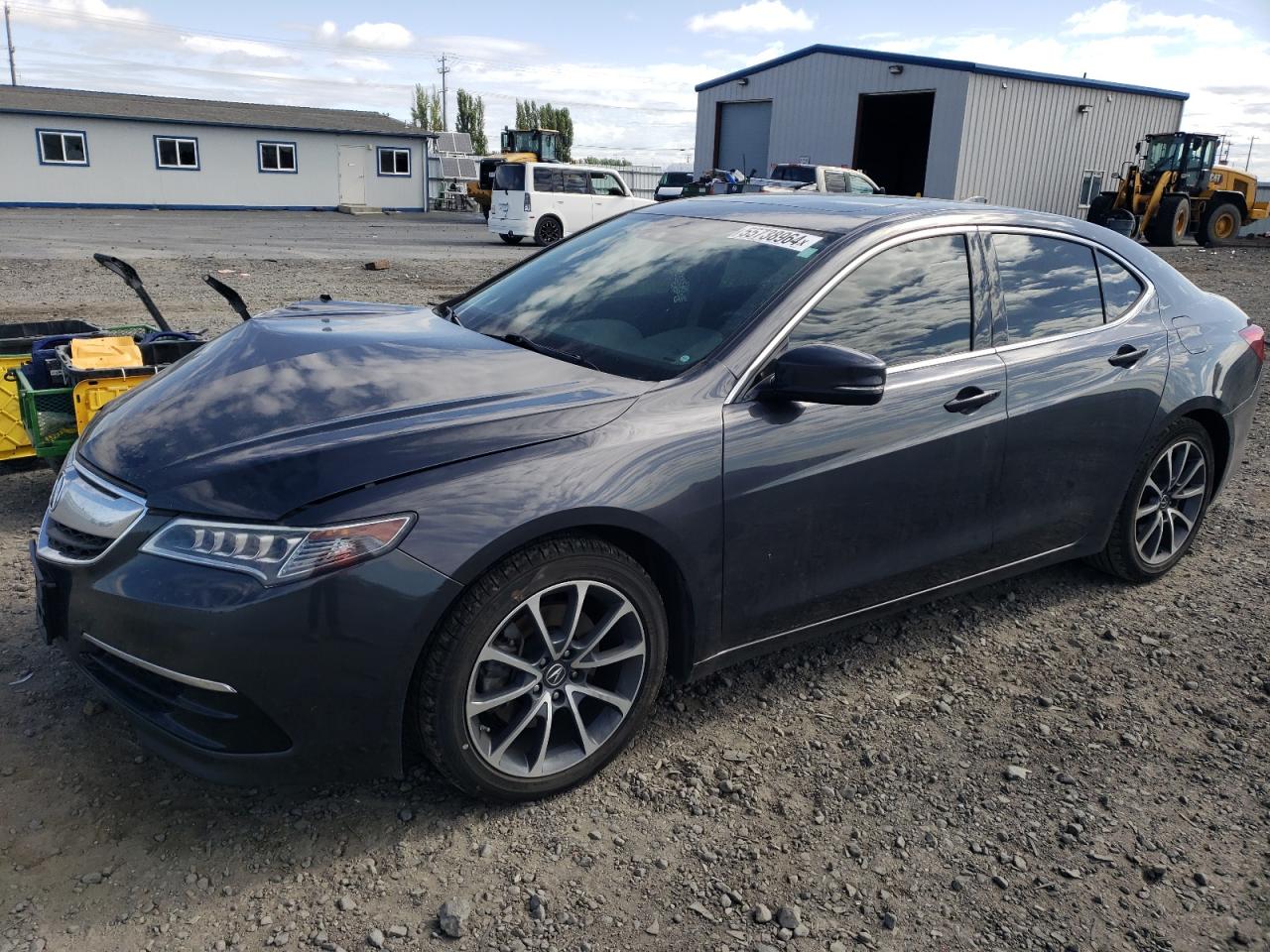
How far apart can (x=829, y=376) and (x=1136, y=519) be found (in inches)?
86.3

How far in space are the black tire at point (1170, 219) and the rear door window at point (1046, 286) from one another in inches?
946

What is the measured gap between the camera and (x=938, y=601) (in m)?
4.19

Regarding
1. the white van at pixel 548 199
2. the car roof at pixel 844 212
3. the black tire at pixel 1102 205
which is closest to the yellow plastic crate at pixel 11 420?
the car roof at pixel 844 212

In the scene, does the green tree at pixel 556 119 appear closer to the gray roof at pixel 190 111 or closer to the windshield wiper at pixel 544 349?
the gray roof at pixel 190 111

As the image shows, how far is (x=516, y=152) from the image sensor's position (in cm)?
3900

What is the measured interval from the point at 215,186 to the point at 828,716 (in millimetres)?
39303

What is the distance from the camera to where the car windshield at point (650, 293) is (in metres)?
3.05

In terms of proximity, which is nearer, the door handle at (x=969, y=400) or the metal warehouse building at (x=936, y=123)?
the door handle at (x=969, y=400)

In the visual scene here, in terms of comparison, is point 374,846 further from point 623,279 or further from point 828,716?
point 623,279

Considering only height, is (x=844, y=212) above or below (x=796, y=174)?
below

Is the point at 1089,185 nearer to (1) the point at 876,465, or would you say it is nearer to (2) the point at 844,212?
(2) the point at 844,212

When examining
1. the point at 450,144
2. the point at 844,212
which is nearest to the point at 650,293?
the point at 844,212

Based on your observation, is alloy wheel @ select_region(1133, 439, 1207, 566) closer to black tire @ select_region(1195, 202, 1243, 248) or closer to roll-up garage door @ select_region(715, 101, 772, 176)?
black tire @ select_region(1195, 202, 1243, 248)

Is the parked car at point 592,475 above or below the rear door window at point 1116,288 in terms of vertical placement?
below
